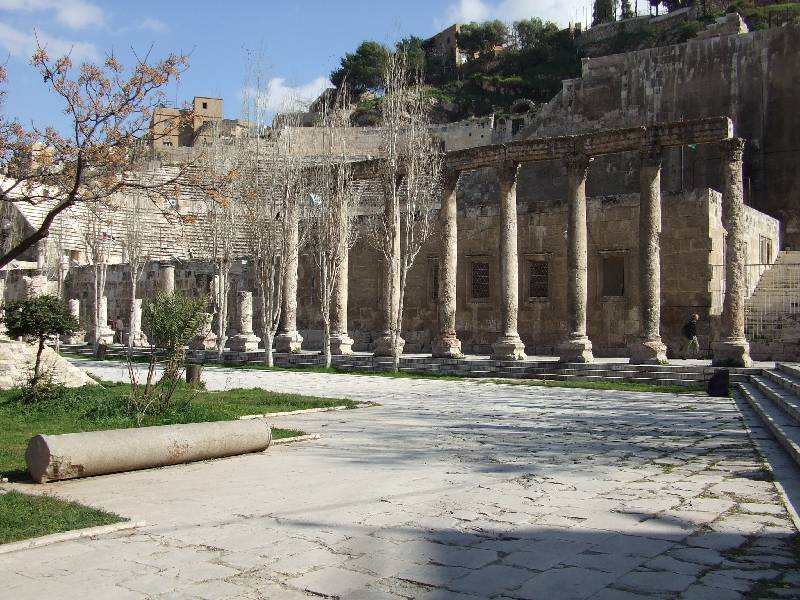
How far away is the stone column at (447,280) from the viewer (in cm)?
2334

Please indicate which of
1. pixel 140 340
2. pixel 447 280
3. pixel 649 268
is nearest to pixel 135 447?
pixel 649 268

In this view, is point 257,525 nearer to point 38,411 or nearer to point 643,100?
point 38,411

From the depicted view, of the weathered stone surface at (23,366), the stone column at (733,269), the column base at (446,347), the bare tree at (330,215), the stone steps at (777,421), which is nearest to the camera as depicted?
the stone steps at (777,421)

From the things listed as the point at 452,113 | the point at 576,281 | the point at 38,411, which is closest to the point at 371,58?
the point at 452,113

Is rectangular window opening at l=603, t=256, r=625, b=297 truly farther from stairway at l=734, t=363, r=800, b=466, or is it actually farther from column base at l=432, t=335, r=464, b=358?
stairway at l=734, t=363, r=800, b=466

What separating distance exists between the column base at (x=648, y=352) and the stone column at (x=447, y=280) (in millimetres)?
5366

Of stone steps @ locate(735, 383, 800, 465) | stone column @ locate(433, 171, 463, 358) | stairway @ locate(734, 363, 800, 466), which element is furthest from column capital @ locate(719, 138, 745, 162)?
stone column @ locate(433, 171, 463, 358)

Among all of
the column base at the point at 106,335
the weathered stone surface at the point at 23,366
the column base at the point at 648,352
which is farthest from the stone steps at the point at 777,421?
the column base at the point at 106,335

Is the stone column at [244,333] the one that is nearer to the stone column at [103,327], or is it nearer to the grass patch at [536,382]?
the grass patch at [536,382]

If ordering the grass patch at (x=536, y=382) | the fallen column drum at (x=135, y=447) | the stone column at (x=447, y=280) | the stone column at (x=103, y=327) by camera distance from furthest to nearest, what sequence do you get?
1. the stone column at (x=103, y=327)
2. the stone column at (x=447, y=280)
3. the grass patch at (x=536, y=382)
4. the fallen column drum at (x=135, y=447)

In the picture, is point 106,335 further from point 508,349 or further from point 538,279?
point 508,349

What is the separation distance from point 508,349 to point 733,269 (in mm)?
6422

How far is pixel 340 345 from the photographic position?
25.4 m

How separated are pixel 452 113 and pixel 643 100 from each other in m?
38.6
